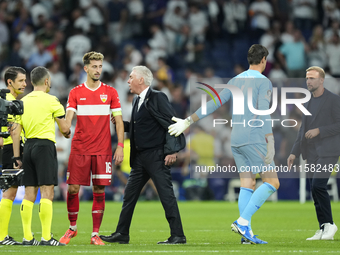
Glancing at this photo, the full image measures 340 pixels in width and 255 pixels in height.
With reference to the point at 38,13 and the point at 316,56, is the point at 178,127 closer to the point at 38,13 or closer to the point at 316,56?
the point at 316,56

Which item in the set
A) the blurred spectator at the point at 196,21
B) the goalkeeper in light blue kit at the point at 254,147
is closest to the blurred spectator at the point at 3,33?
the blurred spectator at the point at 196,21

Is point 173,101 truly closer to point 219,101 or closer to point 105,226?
point 105,226

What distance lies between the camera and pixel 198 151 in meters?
17.0

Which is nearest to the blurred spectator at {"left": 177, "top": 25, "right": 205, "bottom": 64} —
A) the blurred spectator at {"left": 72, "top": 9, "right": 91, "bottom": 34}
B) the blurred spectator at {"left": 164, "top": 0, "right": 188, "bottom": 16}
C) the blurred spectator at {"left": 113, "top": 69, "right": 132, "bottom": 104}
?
the blurred spectator at {"left": 164, "top": 0, "right": 188, "bottom": 16}

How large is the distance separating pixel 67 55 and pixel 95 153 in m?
13.3

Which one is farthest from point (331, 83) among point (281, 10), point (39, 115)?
point (39, 115)

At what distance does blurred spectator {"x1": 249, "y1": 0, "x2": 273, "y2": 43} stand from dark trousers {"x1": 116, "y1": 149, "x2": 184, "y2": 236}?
1417cm

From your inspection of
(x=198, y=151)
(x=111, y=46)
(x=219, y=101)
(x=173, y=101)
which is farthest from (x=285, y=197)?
(x=219, y=101)

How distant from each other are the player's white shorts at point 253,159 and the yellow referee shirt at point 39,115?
7.80ft

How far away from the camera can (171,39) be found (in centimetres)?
2125

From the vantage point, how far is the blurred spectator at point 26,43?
822 inches

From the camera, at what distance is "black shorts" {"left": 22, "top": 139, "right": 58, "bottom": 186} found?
7324 mm

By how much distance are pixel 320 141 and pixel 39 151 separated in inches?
157

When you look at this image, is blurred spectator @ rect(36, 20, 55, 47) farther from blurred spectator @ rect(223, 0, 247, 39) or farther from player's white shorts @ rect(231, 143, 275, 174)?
player's white shorts @ rect(231, 143, 275, 174)
